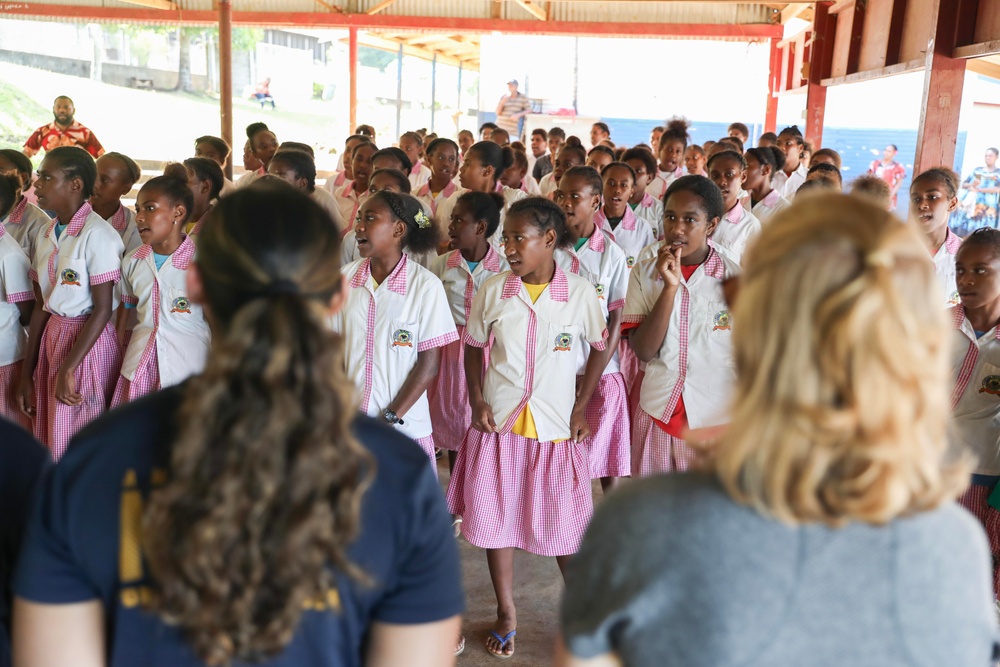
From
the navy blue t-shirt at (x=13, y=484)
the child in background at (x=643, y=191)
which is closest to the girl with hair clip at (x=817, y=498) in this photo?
the navy blue t-shirt at (x=13, y=484)

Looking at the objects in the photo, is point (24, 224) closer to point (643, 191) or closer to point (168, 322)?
point (168, 322)

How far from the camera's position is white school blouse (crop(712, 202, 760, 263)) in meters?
4.54

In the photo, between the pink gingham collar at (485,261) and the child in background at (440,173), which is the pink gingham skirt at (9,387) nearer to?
the pink gingham collar at (485,261)

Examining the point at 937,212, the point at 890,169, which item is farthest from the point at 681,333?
the point at 890,169

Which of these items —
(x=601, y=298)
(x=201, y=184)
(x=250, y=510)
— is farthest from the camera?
(x=201, y=184)

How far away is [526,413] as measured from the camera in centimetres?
294

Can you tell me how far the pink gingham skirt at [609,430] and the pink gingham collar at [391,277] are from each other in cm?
103

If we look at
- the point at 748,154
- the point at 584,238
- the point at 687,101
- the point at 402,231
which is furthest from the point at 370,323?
the point at 687,101

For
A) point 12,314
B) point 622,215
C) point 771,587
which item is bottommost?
point 12,314

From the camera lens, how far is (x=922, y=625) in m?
0.98

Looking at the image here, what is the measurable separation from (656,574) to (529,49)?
17867 mm

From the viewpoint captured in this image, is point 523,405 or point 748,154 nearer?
point 523,405

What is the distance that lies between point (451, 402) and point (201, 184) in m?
1.64

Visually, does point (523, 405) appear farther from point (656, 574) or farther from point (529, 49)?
point (529, 49)
